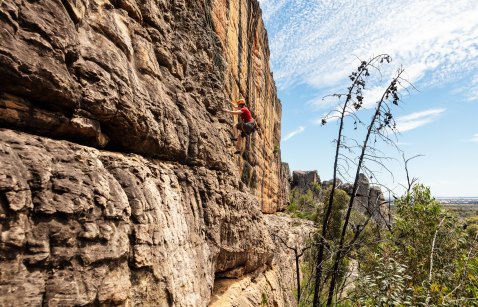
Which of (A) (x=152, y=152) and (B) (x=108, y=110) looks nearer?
(B) (x=108, y=110)

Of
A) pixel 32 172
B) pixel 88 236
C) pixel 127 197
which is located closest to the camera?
pixel 32 172

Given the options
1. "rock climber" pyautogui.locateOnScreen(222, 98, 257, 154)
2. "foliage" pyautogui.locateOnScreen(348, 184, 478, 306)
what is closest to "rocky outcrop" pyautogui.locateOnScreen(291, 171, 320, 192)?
"foliage" pyautogui.locateOnScreen(348, 184, 478, 306)

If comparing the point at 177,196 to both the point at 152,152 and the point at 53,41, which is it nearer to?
the point at 152,152

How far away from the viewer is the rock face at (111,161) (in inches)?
141

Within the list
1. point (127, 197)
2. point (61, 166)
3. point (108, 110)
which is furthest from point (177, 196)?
point (61, 166)

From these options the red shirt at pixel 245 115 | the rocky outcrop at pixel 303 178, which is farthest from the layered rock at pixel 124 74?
the rocky outcrop at pixel 303 178

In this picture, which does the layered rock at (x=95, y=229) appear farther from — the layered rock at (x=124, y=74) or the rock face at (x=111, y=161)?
the layered rock at (x=124, y=74)

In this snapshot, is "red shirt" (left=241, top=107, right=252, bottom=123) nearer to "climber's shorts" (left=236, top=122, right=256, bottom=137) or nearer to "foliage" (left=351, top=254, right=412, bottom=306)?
"climber's shorts" (left=236, top=122, right=256, bottom=137)

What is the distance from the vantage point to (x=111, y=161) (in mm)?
5090

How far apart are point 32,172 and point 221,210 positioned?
17.3 ft

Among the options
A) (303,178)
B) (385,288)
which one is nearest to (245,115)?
(385,288)

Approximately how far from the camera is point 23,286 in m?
3.28

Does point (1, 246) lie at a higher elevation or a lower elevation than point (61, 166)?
lower

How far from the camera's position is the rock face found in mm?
3594
